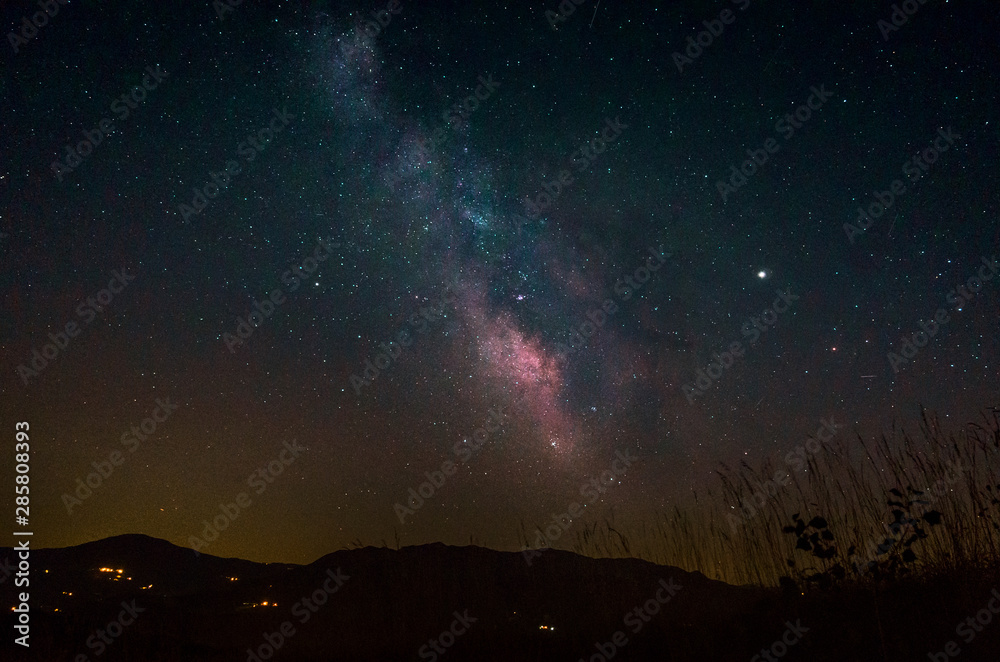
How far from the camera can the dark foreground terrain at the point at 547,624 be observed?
4688 millimetres

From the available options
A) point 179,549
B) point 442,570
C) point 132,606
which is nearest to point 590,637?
point 442,570

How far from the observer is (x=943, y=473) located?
5.55m

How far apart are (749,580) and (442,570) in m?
5.93

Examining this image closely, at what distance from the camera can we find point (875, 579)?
5086mm

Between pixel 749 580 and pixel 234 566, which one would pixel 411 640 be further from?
pixel 234 566

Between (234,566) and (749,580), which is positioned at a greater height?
(234,566)

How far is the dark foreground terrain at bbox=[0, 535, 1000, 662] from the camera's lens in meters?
4.69

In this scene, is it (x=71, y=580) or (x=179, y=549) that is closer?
(x=71, y=580)

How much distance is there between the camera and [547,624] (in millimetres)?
8477

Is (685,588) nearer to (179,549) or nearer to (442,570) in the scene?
(442,570)

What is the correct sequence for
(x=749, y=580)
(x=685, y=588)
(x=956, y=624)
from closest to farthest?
(x=956, y=624)
(x=749, y=580)
(x=685, y=588)

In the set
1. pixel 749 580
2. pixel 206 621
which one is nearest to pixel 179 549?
pixel 206 621

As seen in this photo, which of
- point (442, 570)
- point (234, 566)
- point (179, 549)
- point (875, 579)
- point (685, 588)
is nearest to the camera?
point (875, 579)

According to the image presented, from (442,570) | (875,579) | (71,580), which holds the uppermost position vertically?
(71,580)
